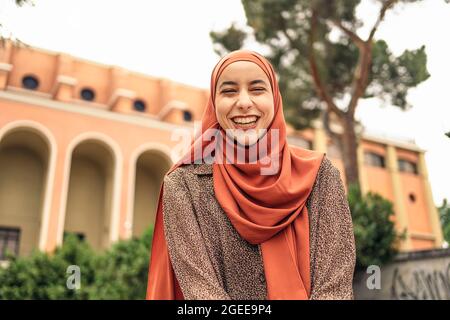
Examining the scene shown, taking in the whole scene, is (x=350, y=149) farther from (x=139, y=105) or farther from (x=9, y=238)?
(x=9, y=238)

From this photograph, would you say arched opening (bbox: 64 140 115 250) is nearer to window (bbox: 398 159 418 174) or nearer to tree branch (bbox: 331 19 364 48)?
tree branch (bbox: 331 19 364 48)

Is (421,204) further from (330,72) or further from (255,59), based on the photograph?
(255,59)

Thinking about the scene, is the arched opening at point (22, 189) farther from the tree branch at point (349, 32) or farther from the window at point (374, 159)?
the window at point (374, 159)

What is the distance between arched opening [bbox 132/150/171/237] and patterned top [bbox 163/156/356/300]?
46.2 ft

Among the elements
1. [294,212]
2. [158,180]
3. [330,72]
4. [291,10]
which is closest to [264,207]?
[294,212]

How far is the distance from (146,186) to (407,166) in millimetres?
11902

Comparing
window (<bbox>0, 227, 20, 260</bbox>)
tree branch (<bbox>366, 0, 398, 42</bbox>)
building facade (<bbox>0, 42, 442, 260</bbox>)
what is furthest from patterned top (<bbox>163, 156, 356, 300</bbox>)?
window (<bbox>0, 227, 20, 260</bbox>)

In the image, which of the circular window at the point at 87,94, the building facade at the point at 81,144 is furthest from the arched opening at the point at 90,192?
the circular window at the point at 87,94

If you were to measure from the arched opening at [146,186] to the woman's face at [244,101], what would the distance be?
14.1 metres

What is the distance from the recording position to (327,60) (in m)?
10.1

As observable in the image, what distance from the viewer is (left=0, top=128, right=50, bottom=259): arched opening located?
43.7ft

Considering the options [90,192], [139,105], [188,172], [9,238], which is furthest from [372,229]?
[139,105]

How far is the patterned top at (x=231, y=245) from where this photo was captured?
0.94 metres

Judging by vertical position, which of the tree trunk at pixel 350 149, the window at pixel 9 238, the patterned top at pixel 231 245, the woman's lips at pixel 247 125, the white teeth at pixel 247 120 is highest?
the tree trunk at pixel 350 149
